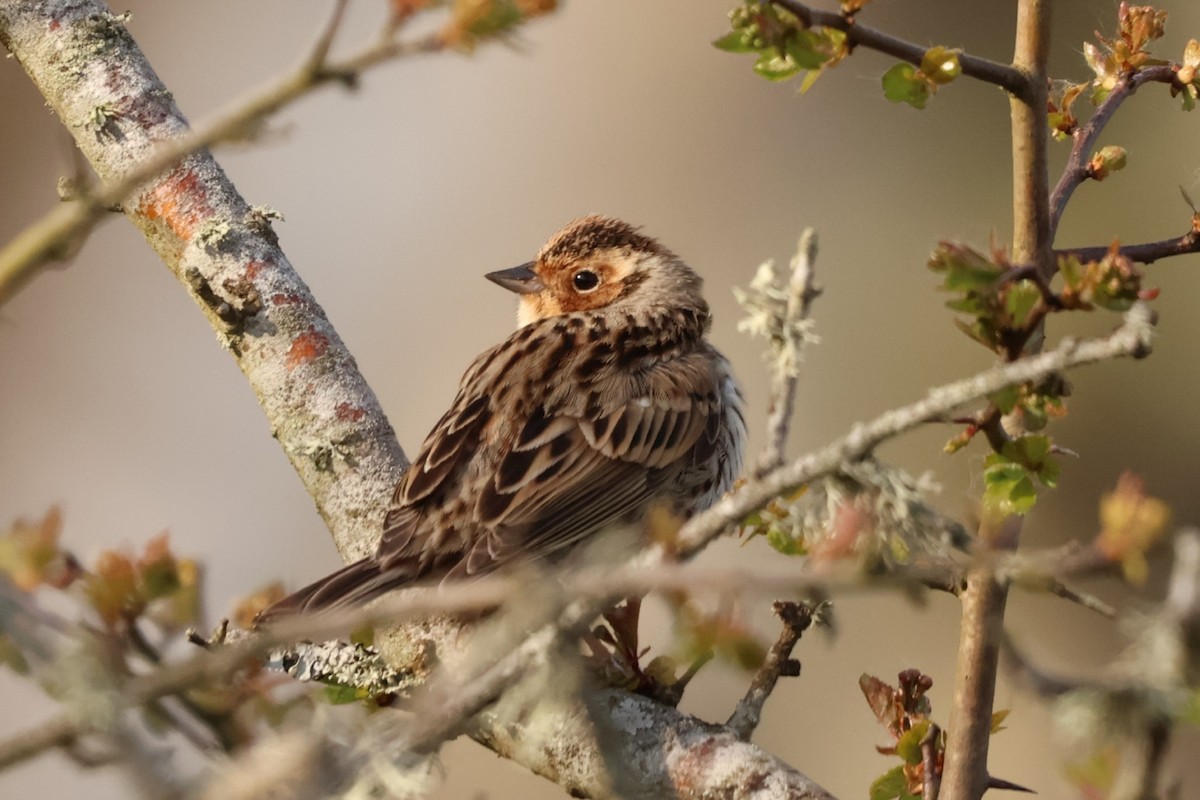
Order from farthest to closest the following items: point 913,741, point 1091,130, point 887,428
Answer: point 1091,130 < point 913,741 < point 887,428

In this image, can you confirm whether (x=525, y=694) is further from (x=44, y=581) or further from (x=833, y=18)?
(x=833, y=18)

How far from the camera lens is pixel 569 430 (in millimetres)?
4070

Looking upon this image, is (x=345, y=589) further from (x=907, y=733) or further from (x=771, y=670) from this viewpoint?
(x=907, y=733)

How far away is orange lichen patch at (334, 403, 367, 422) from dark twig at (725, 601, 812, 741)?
1.21 metres

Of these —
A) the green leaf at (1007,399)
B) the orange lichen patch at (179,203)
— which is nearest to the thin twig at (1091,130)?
the green leaf at (1007,399)

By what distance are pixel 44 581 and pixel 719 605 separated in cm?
87

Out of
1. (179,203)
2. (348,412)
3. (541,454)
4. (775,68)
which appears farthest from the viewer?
(541,454)

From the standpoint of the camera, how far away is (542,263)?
5.08 meters

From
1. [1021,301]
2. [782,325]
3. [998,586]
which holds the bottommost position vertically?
[998,586]

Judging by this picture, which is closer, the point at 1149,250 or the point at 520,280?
the point at 1149,250

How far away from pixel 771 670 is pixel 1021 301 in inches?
44.6

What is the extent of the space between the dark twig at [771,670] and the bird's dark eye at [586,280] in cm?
220

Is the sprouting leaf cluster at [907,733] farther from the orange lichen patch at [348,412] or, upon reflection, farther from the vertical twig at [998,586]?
the orange lichen patch at [348,412]

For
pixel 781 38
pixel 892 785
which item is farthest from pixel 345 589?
pixel 781 38
